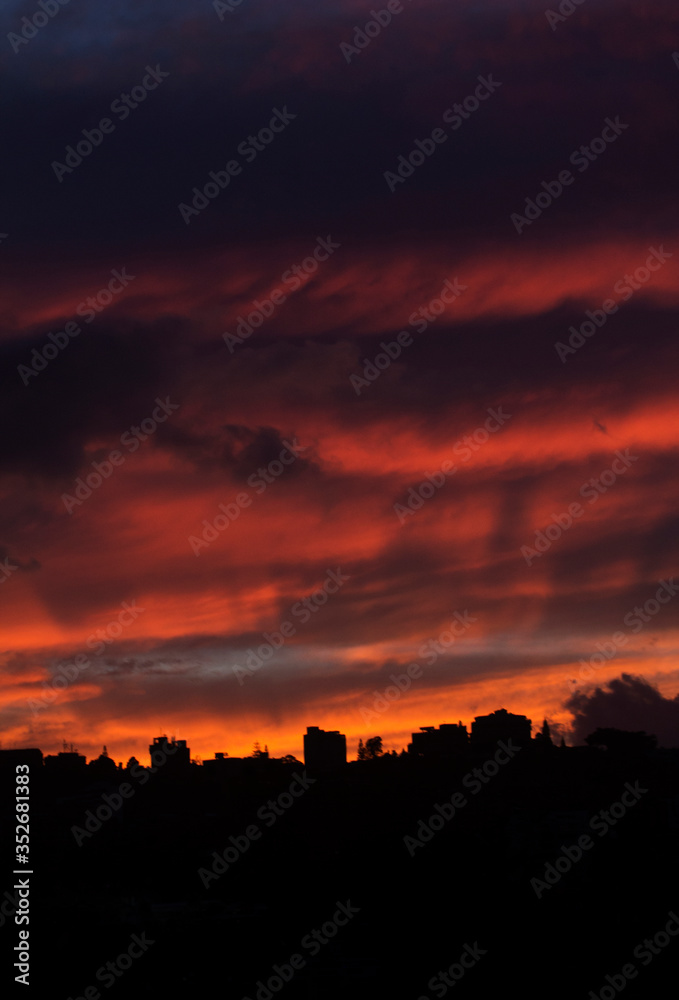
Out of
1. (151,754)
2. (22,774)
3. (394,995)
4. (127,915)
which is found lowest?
(394,995)

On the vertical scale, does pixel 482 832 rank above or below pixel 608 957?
above

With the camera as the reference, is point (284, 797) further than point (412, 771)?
No

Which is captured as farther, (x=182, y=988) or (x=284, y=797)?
(x=284, y=797)

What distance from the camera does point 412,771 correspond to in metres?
127

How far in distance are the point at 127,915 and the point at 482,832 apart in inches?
1305

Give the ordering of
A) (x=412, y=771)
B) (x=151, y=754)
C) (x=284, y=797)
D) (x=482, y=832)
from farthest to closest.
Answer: (x=151, y=754) → (x=412, y=771) → (x=284, y=797) → (x=482, y=832)

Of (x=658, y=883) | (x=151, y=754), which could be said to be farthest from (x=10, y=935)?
(x=151, y=754)

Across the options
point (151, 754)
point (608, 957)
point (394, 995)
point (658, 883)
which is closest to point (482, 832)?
point (658, 883)

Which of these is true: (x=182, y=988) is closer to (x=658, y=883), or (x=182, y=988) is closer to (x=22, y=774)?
(x=22, y=774)

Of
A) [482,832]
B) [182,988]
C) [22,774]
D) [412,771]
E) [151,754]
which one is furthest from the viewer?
[151,754]

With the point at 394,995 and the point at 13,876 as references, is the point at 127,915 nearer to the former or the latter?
the point at 13,876

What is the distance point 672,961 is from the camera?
273 feet

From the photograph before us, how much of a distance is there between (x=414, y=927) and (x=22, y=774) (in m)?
28.3

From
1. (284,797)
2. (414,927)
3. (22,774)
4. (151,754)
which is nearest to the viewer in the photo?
(414,927)
